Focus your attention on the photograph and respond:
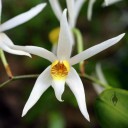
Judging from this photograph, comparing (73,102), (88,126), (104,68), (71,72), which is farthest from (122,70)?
(88,126)

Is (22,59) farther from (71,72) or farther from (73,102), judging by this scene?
(71,72)

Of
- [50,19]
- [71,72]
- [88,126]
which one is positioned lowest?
[88,126]

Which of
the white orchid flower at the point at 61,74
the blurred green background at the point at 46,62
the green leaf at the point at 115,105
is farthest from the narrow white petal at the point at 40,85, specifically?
the blurred green background at the point at 46,62

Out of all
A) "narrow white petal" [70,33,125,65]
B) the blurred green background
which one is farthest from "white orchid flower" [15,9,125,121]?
the blurred green background

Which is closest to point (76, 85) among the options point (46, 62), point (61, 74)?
point (61, 74)

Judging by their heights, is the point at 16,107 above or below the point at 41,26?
below
